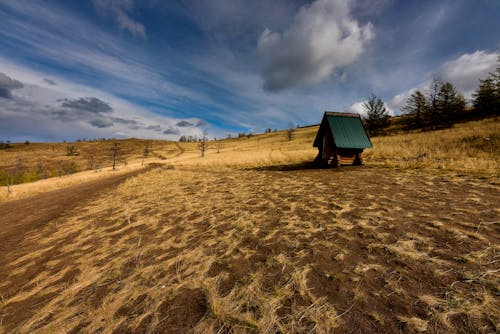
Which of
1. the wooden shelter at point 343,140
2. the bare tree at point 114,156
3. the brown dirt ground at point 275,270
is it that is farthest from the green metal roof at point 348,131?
the bare tree at point 114,156

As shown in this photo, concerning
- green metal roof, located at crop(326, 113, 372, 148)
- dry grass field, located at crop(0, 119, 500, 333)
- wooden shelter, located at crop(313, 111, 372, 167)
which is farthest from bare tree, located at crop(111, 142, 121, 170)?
dry grass field, located at crop(0, 119, 500, 333)

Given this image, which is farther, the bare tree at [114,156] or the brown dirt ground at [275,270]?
the bare tree at [114,156]

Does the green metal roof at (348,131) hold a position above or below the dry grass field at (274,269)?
above

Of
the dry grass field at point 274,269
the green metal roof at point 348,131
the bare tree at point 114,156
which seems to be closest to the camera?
the dry grass field at point 274,269

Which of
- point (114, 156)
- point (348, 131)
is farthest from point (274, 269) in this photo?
point (114, 156)

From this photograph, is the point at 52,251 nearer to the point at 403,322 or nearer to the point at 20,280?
the point at 20,280

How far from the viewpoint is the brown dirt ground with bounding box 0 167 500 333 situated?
2.44m

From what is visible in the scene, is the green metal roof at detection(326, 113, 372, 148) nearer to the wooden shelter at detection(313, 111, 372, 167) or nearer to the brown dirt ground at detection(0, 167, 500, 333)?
the wooden shelter at detection(313, 111, 372, 167)

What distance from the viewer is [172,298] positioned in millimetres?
2973

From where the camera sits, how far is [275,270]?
3.41 meters

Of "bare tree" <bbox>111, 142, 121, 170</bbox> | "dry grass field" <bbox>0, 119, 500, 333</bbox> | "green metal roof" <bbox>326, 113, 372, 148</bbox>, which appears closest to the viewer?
"dry grass field" <bbox>0, 119, 500, 333</bbox>

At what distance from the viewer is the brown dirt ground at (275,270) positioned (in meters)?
2.44

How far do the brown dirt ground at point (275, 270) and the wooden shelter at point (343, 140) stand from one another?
762 cm

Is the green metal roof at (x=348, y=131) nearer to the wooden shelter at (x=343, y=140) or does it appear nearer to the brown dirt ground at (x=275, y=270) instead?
the wooden shelter at (x=343, y=140)
